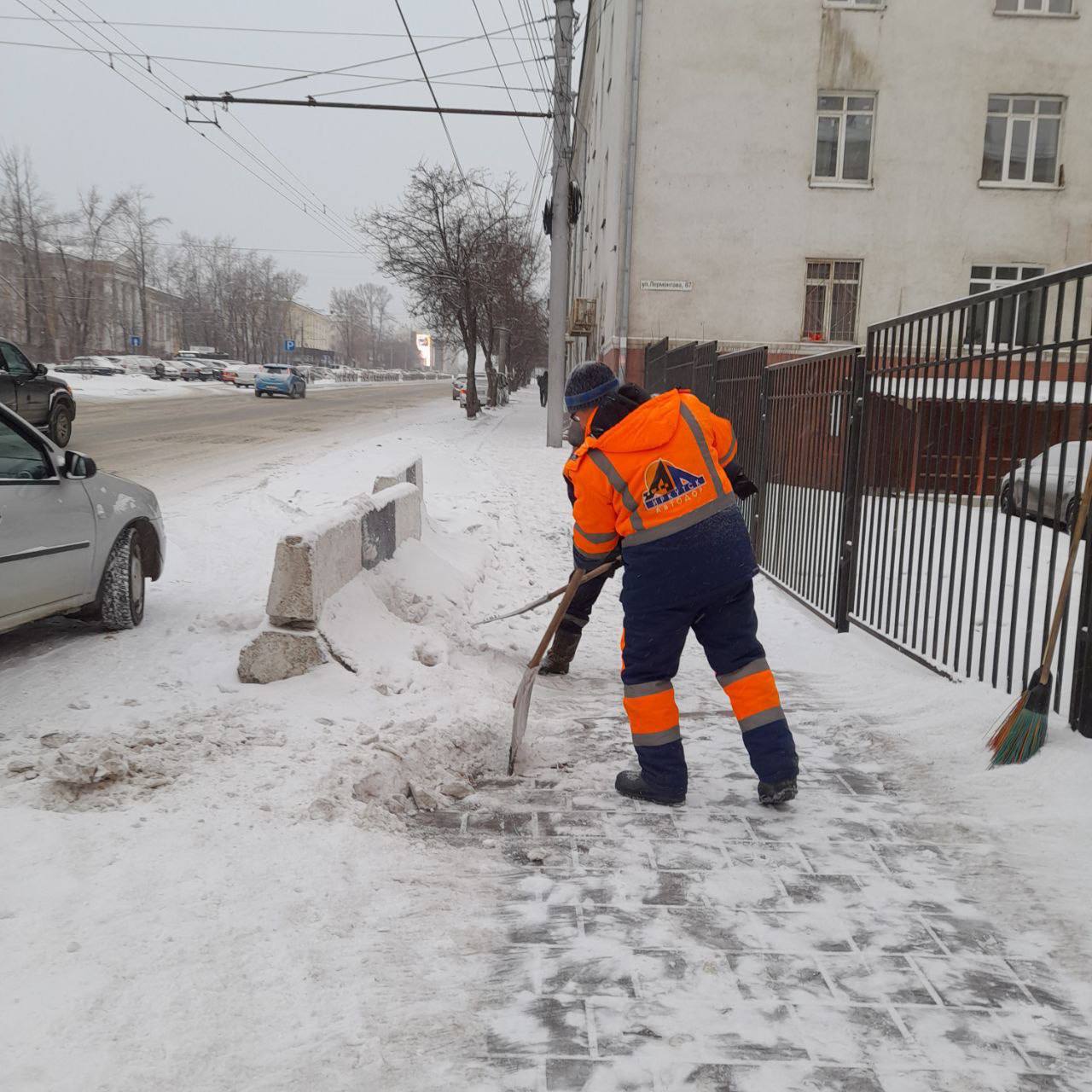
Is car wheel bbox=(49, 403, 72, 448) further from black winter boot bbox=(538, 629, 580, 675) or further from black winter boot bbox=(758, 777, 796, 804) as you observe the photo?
black winter boot bbox=(758, 777, 796, 804)

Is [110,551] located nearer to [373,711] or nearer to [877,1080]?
[373,711]

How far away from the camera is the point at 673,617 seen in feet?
12.1

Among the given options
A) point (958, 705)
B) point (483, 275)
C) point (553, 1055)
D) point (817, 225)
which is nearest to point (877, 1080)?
point (553, 1055)

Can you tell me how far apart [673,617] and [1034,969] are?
1.59m

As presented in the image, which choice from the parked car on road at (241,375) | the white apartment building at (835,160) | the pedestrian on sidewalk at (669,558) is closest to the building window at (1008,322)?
the pedestrian on sidewalk at (669,558)

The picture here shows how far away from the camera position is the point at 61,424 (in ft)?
52.3

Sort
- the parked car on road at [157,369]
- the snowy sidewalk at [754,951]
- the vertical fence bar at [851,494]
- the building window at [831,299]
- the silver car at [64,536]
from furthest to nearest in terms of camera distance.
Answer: the parked car on road at [157,369], the building window at [831,299], the vertical fence bar at [851,494], the silver car at [64,536], the snowy sidewalk at [754,951]

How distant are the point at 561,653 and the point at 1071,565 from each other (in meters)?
2.68

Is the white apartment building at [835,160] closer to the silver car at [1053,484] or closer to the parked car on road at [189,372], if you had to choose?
the silver car at [1053,484]

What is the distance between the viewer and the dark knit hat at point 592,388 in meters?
3.78

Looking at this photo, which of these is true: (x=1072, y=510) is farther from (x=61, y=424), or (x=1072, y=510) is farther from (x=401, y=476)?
(x=61, y=424)

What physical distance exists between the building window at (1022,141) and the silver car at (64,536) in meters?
18.2

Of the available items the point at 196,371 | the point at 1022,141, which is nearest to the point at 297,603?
the point at 1022,141

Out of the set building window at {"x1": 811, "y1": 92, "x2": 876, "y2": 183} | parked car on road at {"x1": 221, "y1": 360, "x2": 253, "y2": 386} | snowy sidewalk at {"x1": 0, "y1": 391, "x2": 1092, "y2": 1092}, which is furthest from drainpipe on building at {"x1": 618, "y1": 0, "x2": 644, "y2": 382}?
parked car on road at {"x1": 221, "y1": 360, "x2": 253, "y2": 386}
